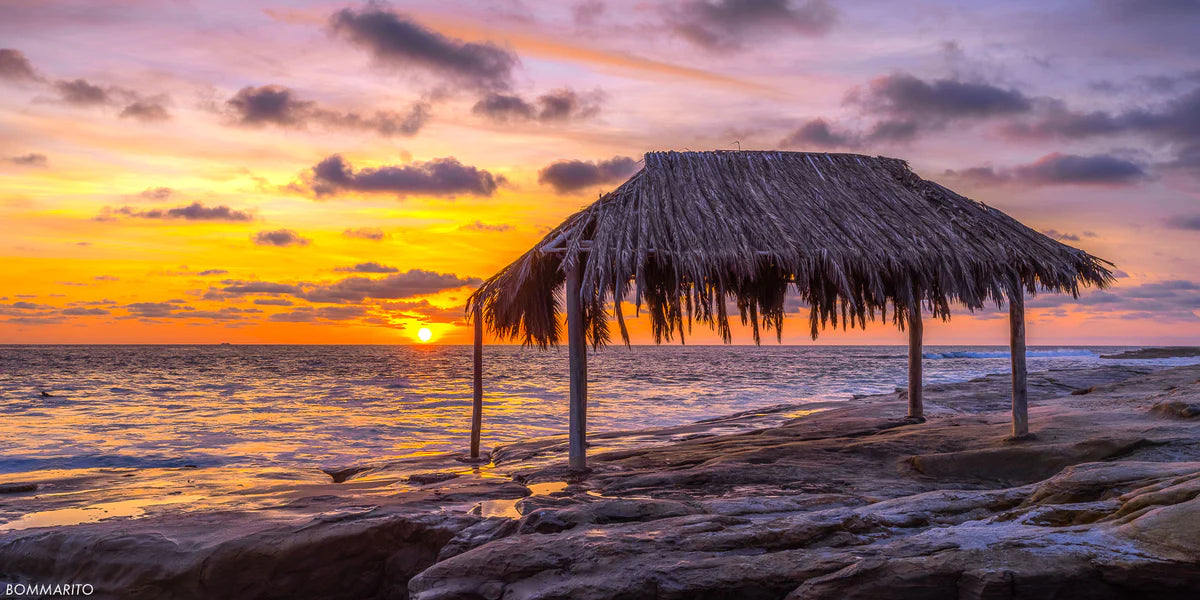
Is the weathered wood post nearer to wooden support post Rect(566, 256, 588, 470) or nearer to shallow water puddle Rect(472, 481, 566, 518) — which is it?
wooden support post Rect(566, 256, 588, 470)

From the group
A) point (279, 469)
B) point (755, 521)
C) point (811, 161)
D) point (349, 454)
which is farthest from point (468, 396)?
point (755, 521)

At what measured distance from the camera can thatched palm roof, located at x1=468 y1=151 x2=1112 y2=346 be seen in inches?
372

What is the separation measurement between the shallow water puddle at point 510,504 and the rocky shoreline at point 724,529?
44 mm

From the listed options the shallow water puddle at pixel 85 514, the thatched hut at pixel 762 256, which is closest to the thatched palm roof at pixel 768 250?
the thatched hut at pixel 762 256

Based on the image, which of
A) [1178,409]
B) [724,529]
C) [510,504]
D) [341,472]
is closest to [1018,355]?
[1178,409]

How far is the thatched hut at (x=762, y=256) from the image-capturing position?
949 centimetres

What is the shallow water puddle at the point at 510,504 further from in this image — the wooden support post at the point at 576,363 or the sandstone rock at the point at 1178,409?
the sandstone rock at the point at 1178,409

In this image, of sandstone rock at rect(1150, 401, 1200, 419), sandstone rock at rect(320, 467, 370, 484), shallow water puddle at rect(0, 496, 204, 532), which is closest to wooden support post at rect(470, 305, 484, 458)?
sandstone rock at rect(320, 467, 370, 484)

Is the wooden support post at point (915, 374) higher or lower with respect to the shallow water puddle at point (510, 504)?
higher

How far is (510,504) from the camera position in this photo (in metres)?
7.63

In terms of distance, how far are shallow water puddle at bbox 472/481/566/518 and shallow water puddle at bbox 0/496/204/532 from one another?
3958mm

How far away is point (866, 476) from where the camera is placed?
28.7ft

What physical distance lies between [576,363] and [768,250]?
283 centimetres

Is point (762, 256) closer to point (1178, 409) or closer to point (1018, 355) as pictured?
point (1018, 355)
